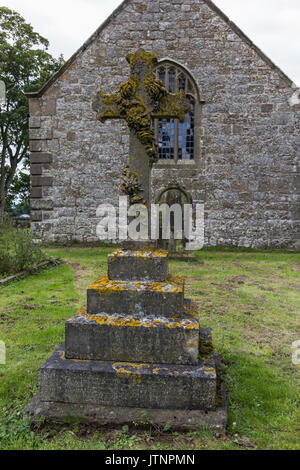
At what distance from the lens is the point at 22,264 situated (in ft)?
25.9

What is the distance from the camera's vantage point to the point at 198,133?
1123 centimetres

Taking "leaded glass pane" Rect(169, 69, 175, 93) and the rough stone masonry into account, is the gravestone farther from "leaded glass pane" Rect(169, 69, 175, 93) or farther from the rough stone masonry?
"leaded glass pane" Rect(169, 69, 175, 93)

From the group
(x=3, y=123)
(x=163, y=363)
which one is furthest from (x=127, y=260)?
(x=3, y=123)

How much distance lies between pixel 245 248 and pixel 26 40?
17.5m

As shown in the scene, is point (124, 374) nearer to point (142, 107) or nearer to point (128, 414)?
point (128, 414)

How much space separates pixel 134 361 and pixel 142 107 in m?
2.48

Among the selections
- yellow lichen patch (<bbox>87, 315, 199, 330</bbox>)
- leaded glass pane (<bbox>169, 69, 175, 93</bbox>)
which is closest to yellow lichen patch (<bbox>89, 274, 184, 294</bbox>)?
yellow lichen patch (<bbox>87, 315, 199, 330</bbox>)

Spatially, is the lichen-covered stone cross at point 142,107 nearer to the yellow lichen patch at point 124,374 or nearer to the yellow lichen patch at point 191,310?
the yellow lichen patch at point 191,310

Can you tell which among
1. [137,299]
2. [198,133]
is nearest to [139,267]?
[137,299]

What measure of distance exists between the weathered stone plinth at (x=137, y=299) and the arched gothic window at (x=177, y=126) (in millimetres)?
8910

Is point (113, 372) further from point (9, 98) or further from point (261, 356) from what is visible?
point (9, 98)

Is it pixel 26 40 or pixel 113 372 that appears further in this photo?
pixel 26 40

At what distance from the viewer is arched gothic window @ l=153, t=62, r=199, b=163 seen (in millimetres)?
11188

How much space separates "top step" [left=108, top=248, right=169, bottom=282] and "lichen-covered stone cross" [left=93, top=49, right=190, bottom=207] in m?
0.61
